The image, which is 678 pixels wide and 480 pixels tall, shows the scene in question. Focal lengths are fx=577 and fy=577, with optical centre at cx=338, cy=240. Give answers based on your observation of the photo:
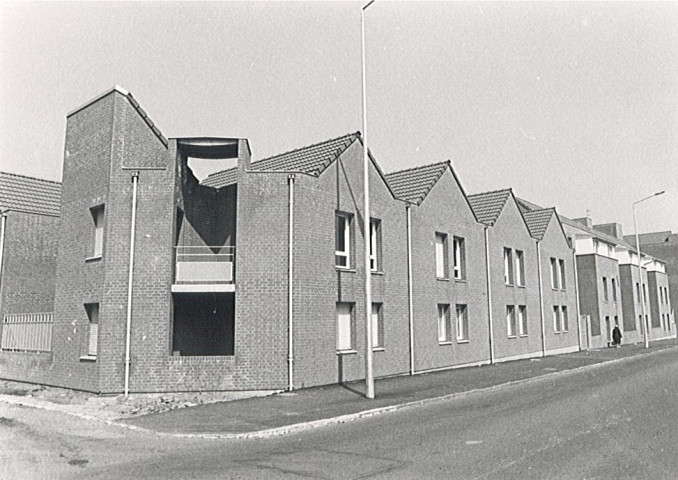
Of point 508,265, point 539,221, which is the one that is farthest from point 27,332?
point 539,221

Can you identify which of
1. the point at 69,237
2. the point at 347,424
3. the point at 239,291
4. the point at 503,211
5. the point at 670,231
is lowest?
the point at 347,424

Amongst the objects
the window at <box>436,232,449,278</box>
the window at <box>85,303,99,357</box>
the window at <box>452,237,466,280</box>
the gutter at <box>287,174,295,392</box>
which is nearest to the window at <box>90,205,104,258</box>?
the window at <box>85,303,99,357</box>

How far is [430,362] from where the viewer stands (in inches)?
837

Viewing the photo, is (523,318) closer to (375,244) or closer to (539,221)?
(539,221)

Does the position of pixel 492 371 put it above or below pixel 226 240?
below

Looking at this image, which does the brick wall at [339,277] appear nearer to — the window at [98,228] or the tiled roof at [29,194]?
A: the window at [98,228]

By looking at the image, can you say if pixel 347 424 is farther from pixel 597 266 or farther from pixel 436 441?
pixel 597 266

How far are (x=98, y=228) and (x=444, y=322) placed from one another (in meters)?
13.3

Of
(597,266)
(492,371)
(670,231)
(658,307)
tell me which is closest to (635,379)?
(492,371)

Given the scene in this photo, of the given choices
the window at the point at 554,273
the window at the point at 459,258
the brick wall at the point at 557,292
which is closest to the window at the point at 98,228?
the window at the point at 459,258

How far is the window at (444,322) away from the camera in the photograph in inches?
896

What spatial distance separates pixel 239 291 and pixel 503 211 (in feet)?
54.7

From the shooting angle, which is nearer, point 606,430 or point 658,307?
point 606,430

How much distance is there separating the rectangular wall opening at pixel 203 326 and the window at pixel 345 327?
3.33 metres
